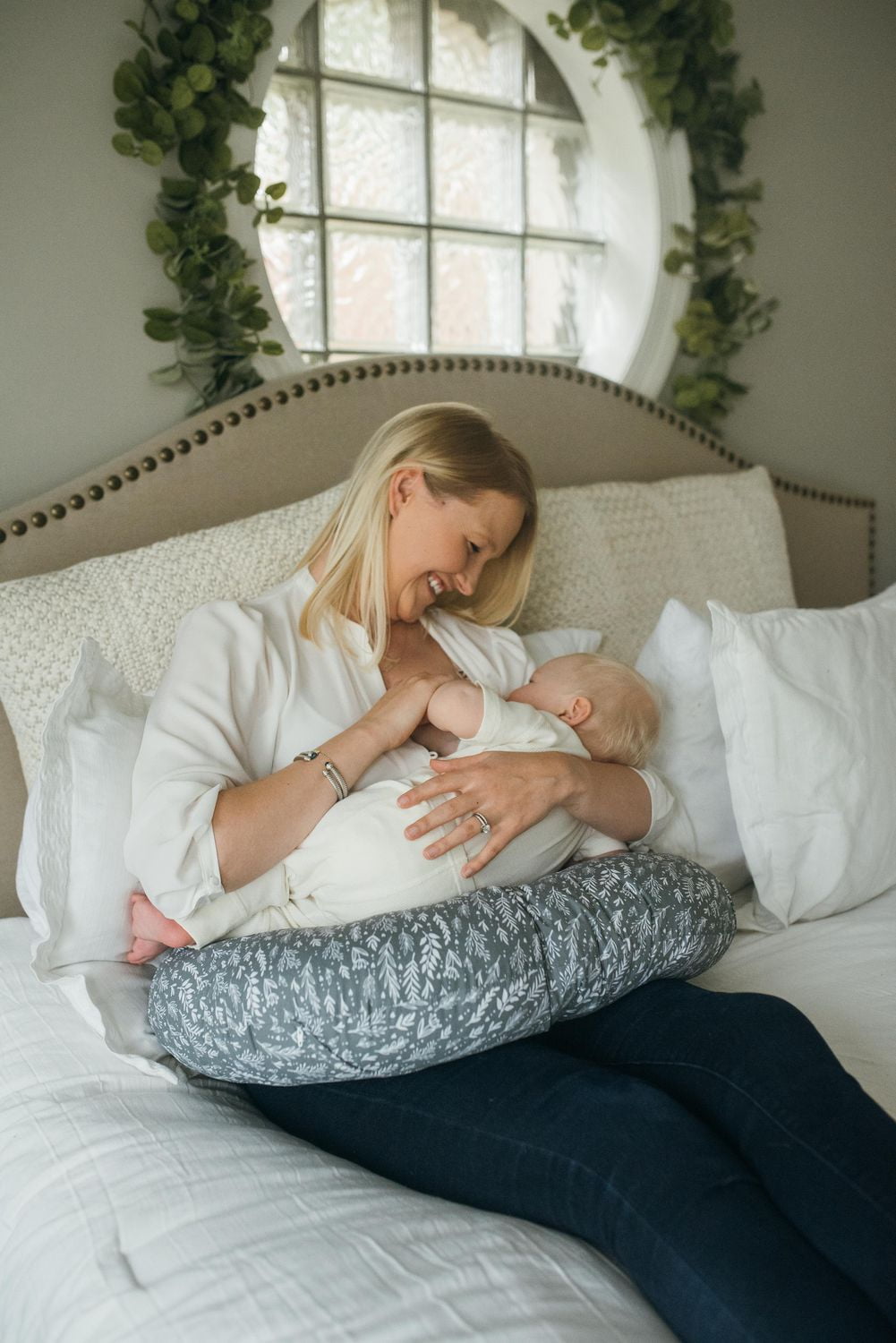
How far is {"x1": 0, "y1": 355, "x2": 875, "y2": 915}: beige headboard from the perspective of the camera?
164 centimetres

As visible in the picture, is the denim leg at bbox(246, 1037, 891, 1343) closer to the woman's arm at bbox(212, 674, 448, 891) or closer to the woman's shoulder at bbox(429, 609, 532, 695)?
the woman's arm at bbox(212, 674, 448, 891)

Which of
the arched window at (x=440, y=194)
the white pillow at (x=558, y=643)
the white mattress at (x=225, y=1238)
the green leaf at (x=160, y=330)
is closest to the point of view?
the white mattress at (x=225, y=1238)

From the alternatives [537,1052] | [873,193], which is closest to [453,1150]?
[537,1052]

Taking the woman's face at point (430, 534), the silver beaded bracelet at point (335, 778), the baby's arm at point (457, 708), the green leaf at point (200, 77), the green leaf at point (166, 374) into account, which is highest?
the green leaf at point (200, 77)

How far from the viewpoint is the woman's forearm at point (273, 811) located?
3.84 ft

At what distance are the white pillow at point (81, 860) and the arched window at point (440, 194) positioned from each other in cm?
109

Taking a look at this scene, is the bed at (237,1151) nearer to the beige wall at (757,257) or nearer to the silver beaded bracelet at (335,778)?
the beige wall at (757,257)

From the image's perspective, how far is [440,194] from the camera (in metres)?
2.37

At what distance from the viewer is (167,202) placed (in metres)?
1.82

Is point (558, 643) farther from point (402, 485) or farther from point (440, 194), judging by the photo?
point (440, 194)

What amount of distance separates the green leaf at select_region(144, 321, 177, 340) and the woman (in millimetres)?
529

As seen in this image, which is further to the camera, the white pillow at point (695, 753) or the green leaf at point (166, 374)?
the green leaf at point (166, 374)

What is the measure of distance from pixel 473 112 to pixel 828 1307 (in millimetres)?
2277

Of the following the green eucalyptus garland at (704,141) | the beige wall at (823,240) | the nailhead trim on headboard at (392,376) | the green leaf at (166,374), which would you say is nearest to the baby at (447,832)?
the nailhead trim on headboard at (392,376)
